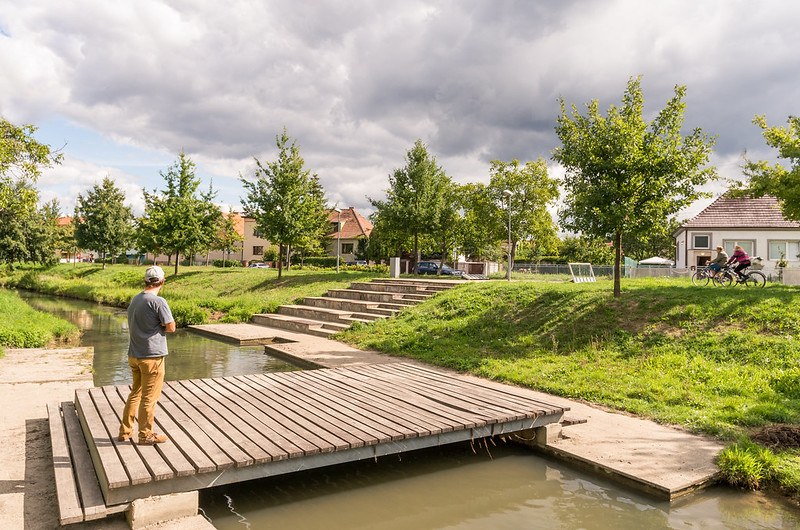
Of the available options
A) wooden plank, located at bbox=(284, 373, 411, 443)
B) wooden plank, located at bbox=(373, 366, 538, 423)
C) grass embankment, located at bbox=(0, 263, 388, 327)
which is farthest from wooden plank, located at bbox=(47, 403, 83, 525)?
grass embankment, located at bbox=(0, 263, 388, 327)

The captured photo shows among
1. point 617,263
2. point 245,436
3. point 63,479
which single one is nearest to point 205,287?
point 617,263

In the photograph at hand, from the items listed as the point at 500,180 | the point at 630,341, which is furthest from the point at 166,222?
the point at 630,341

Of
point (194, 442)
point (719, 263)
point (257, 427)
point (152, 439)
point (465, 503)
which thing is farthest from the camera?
point (719, 263)

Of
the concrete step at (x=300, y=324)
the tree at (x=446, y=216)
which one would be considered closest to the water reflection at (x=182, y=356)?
the concrete step at (x=300, y=324)

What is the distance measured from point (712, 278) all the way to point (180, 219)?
101ft

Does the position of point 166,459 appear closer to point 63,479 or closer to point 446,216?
point 63,479

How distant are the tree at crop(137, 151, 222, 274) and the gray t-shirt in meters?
32.7

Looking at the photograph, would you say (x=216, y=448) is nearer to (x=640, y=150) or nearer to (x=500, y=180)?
(x=640, y=150)

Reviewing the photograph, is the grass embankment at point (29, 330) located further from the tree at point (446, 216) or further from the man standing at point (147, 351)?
the tree at point (446, 216)

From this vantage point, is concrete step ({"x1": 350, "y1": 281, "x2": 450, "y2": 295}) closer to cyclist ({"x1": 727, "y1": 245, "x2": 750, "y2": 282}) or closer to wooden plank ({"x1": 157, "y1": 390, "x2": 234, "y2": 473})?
cyclist ({"x1": 727, "y1": 245, "x2": 750, "y2": 282})

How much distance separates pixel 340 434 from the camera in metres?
5.84

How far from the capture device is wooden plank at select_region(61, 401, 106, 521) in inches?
174

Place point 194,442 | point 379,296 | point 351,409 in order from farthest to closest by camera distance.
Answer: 1. point 379,296
2. point 351,409
3. point 194,442

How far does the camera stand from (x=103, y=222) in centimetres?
4825
